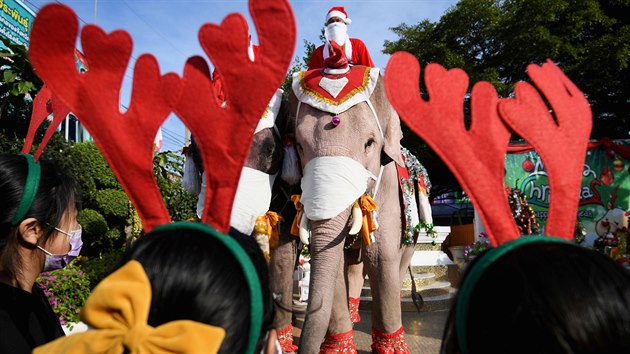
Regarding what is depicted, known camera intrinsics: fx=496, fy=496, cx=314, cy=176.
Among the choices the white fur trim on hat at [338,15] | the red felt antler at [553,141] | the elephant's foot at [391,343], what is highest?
A: the white fur trim on hat at [338,15]

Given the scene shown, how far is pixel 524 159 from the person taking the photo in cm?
1113

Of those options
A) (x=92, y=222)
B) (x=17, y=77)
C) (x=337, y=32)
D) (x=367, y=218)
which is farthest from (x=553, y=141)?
(x=92, y=222)

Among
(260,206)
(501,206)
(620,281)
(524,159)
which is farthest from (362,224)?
(524,159)

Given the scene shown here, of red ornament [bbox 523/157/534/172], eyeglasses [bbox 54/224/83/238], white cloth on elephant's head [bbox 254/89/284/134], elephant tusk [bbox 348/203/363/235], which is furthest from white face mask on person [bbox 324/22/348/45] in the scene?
red ornament [bbox 523/157/534/172]

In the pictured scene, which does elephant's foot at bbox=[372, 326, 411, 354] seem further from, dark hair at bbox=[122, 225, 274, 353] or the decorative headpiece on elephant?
dark hair at bbox=[122, 225, 274, 353]

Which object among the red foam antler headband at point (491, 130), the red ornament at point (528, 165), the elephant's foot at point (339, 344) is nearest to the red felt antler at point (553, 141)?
the red foam antler headband at point (491, 130)

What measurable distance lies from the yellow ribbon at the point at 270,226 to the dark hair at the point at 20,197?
1.45 metres

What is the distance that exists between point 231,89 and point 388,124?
2435 mm

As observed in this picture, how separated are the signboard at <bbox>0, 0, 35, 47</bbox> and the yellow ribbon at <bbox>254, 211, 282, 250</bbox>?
1156 cm

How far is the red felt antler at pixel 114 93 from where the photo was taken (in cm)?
116

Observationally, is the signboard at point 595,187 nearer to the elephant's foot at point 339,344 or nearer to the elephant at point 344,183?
the elephant at point 344,183

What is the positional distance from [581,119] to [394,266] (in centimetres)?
227

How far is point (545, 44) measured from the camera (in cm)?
1354

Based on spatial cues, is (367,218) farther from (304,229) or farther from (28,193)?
(28,193)
